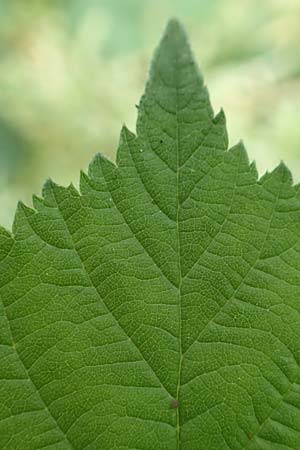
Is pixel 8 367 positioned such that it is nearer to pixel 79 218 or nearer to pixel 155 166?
pixel 79 218

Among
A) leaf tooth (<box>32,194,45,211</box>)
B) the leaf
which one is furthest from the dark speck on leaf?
leaf tooth (<box>32,194,45,211</box>)

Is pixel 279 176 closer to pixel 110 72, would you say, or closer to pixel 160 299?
pixel 160 299

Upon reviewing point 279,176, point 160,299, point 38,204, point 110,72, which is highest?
point 110,72

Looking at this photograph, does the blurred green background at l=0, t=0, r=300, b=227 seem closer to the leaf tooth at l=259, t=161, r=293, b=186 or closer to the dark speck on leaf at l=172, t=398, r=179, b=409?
the leaf tooth at l=259, t=161, r=293, b=186

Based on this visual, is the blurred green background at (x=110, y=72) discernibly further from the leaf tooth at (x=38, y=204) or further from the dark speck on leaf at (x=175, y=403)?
the dark speck on leaf at (x=175, y=403)

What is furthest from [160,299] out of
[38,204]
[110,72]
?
[110,72]

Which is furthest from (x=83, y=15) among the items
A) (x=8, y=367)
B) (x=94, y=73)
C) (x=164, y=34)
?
(x=8, y=367)

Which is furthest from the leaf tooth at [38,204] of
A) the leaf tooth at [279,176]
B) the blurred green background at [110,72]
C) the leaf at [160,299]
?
the blurred green background at [110,72]
